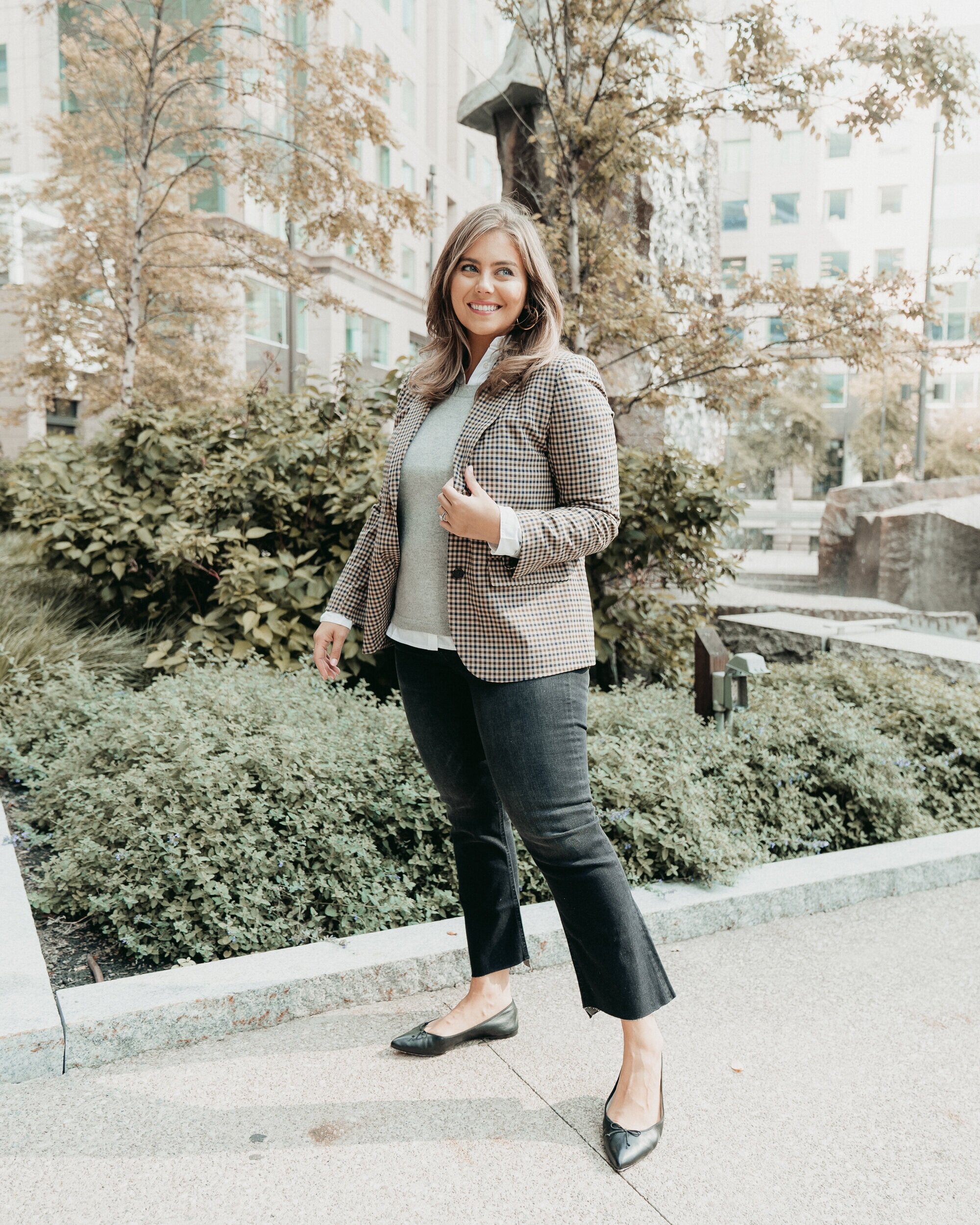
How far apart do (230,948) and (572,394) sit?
1837 mm

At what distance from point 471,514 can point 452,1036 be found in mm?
1359

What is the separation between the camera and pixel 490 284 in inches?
90.7

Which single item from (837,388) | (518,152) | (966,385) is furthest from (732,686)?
(966,385)

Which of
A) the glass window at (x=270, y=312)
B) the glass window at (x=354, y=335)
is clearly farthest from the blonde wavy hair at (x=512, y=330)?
the glass window at (x=354, y=335)

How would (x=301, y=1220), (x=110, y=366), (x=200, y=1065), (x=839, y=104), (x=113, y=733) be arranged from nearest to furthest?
(x=301, y=1220) < (x=200, y=1065) < (x=113, y=733) < (x=839, y=104) < (x=110, y=366)

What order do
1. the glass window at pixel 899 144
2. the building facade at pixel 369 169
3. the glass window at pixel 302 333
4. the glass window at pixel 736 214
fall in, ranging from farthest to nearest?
1. the glass window at pixel 736 214
2. the glass window at pixel 899 144
3. the glass window at pixel 302 333
4. the building facade at pixel 369 169

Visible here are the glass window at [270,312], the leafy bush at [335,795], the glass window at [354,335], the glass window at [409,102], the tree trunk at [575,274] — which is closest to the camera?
the leafy bush at [335,795]

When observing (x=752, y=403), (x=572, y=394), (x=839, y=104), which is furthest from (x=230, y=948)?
(x=839, y=104)

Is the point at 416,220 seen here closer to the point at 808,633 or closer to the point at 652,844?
the point at 808,633

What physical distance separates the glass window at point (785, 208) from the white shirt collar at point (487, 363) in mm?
50588

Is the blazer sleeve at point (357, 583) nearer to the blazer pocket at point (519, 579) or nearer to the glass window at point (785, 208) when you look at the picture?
the blazer pocket at point (519, 579)

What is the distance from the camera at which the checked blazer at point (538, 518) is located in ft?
7.16

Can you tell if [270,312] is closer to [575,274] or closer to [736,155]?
[575,274]

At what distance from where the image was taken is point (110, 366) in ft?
56.0
